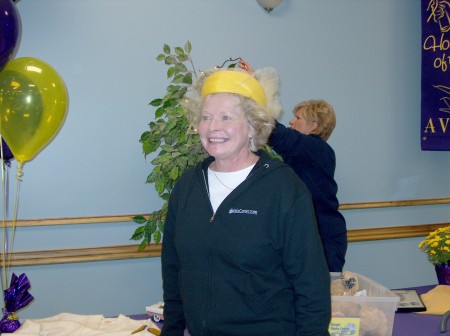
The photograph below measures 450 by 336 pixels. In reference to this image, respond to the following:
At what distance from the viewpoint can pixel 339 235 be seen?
2.70 metres

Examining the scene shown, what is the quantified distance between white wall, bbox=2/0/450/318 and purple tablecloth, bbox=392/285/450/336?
1.56m

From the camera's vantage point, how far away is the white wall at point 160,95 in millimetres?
2920

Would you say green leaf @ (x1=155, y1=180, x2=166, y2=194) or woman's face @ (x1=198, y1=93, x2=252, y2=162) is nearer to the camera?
woman's face @ (x1=198, y1=93, x2=252, y2=162)

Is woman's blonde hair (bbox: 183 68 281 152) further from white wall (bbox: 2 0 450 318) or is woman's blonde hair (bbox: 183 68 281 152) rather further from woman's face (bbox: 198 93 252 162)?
white wall (bbox: 2 0 450 318)

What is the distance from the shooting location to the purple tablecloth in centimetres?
186

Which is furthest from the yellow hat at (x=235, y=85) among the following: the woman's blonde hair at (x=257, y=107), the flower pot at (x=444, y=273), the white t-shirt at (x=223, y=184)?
the flower pot at (x=444, y=273)

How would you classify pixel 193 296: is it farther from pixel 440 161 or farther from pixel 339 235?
pixel 440 161

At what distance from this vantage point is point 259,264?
4.31 feet

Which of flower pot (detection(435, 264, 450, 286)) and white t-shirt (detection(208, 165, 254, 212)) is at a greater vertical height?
white t-shirt (detection(208, 165, 254, 212))

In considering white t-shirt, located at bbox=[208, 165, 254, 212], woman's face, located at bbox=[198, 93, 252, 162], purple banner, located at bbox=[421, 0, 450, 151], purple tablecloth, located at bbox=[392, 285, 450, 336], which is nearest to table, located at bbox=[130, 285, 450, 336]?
purple tablecloth, located at bbox=[392, 285, 450, 336]

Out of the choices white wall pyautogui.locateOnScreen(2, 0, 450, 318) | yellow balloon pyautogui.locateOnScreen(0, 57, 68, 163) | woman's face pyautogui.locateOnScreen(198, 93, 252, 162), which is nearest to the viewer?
woman's face pyautogui.locateOnScreen(198, 93, 252, 162)

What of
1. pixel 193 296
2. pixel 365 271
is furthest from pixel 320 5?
pixel 193 296

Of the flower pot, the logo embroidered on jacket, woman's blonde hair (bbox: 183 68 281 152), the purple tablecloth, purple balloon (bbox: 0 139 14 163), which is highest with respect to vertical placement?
woman's blonde hair (bbox: 183 68 281 152)

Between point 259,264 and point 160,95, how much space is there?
6.57 ft
